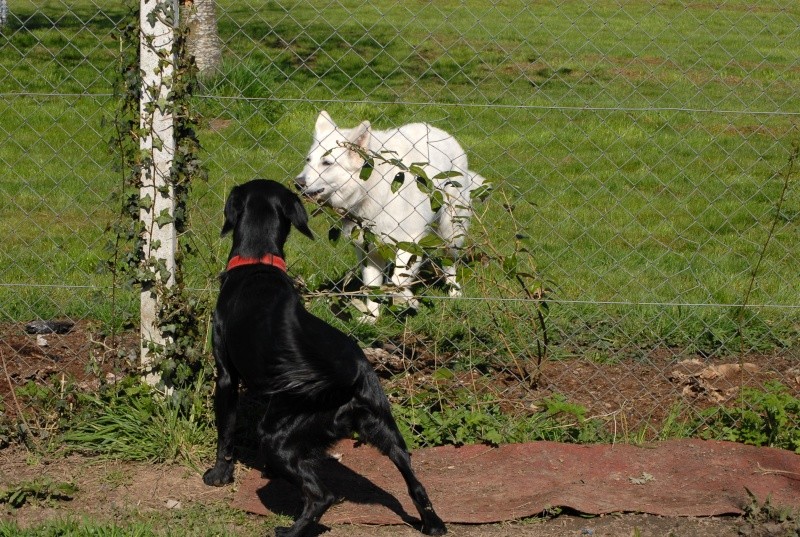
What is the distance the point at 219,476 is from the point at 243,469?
0.54 ft

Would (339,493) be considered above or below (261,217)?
below

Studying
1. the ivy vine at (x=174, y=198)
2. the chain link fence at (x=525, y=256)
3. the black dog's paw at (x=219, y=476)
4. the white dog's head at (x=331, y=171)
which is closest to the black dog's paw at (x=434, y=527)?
the chain link fence at (x=525, y=256)

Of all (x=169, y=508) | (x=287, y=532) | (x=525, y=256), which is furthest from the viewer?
(x=525, y=256)

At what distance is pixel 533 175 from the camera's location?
7.53 meters

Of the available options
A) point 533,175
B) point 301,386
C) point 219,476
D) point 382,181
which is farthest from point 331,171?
point 301,386

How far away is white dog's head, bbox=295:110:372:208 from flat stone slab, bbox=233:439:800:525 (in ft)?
7.72

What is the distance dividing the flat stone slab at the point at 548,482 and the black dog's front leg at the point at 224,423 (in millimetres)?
103

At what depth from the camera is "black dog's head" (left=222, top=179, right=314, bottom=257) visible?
3795 mm

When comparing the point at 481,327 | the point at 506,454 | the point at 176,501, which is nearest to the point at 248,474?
the point at 176,501

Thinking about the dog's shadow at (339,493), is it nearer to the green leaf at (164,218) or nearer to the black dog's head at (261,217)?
Result: the black dog's head at (261,217)

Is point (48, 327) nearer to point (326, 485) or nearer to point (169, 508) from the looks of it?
point (169, 508)

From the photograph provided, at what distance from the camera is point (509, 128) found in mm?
8773

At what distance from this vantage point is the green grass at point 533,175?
16.4 feet

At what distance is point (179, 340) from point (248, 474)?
0.64 meters
